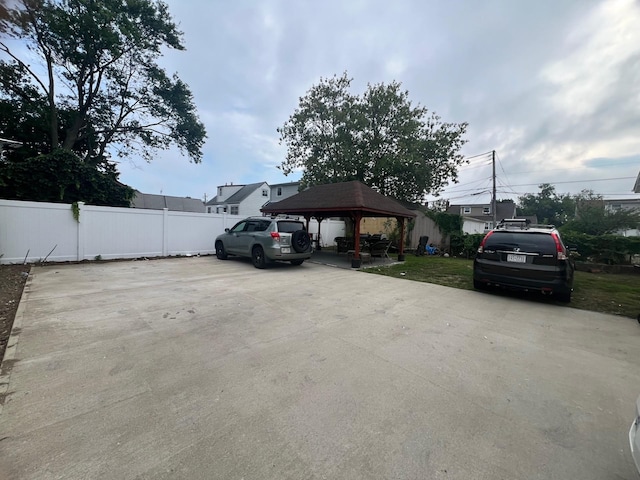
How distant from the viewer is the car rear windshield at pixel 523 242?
568 centimetres

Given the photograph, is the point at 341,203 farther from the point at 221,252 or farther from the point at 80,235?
the point at 80,235

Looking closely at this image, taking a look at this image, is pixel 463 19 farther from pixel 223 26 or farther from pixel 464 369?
pixel 464 369

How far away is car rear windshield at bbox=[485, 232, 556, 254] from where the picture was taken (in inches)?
223

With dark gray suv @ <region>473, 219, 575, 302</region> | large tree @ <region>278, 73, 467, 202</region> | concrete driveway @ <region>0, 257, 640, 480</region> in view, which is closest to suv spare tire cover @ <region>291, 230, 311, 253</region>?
concrete driveway @ <region>0, 257, 640, 480</region>

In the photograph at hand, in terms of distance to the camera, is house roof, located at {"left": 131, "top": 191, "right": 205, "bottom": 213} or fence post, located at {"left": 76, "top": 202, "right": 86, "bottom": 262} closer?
fence post, located at {"left": 76, "top": 202, "right": 86, "bottom": 262}

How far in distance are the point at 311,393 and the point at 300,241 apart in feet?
23.0

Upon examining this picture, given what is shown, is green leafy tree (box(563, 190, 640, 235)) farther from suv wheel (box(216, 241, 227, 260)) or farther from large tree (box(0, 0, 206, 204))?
large tree (box(0, 0, 206, 204))

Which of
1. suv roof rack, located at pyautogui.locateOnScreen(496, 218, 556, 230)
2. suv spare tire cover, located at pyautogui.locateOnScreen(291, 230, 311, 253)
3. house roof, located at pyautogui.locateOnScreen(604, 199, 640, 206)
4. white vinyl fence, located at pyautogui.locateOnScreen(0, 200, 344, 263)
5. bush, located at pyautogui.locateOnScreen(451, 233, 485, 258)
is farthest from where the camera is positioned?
house roof, located at pyautogui.locateOnScreen(604, 199, 640, 206)

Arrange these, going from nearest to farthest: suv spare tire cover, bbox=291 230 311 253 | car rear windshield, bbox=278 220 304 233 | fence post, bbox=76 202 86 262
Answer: car rear windshield, bbox=278 220 304 233, suv spare tire cover, bbox=291 230 311 253, fence post, bbox=76 202 86 262

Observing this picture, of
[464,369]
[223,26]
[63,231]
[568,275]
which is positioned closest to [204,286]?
[464,369]

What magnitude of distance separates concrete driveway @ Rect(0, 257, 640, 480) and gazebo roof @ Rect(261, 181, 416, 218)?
5596mm

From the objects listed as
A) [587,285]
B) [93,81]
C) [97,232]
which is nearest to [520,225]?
[587,285]

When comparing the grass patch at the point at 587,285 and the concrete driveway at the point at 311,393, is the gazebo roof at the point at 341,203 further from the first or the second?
the concrete driveway at the point at 311,393

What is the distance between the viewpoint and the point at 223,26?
9.87 metres
